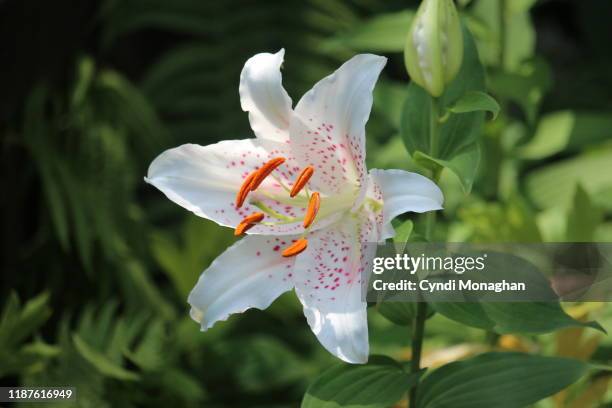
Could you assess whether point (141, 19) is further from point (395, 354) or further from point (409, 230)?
point (409, 230)

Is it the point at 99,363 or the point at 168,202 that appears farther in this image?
the point at 168,202

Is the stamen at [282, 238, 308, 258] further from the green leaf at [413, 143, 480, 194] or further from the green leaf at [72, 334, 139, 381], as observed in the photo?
the green leaf at [72, 334, 139, 381]

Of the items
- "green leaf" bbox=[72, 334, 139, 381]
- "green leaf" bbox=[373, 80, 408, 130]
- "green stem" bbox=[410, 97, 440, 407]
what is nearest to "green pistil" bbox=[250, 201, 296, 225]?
"green stem" bbox=[410, 97, 440, 407]

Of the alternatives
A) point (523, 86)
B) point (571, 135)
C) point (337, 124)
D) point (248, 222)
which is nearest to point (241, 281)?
point (248, 222)

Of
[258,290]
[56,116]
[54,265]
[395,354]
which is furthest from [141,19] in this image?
[258,290]

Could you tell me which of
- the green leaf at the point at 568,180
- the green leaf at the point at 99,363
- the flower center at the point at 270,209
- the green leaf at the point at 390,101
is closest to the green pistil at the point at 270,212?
the flower center at the point at 270,209

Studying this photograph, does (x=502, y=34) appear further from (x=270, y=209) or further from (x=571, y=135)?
(x=270, y=209)

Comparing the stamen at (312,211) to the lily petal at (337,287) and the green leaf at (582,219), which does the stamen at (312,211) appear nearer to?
the lily petal at (337,287)
